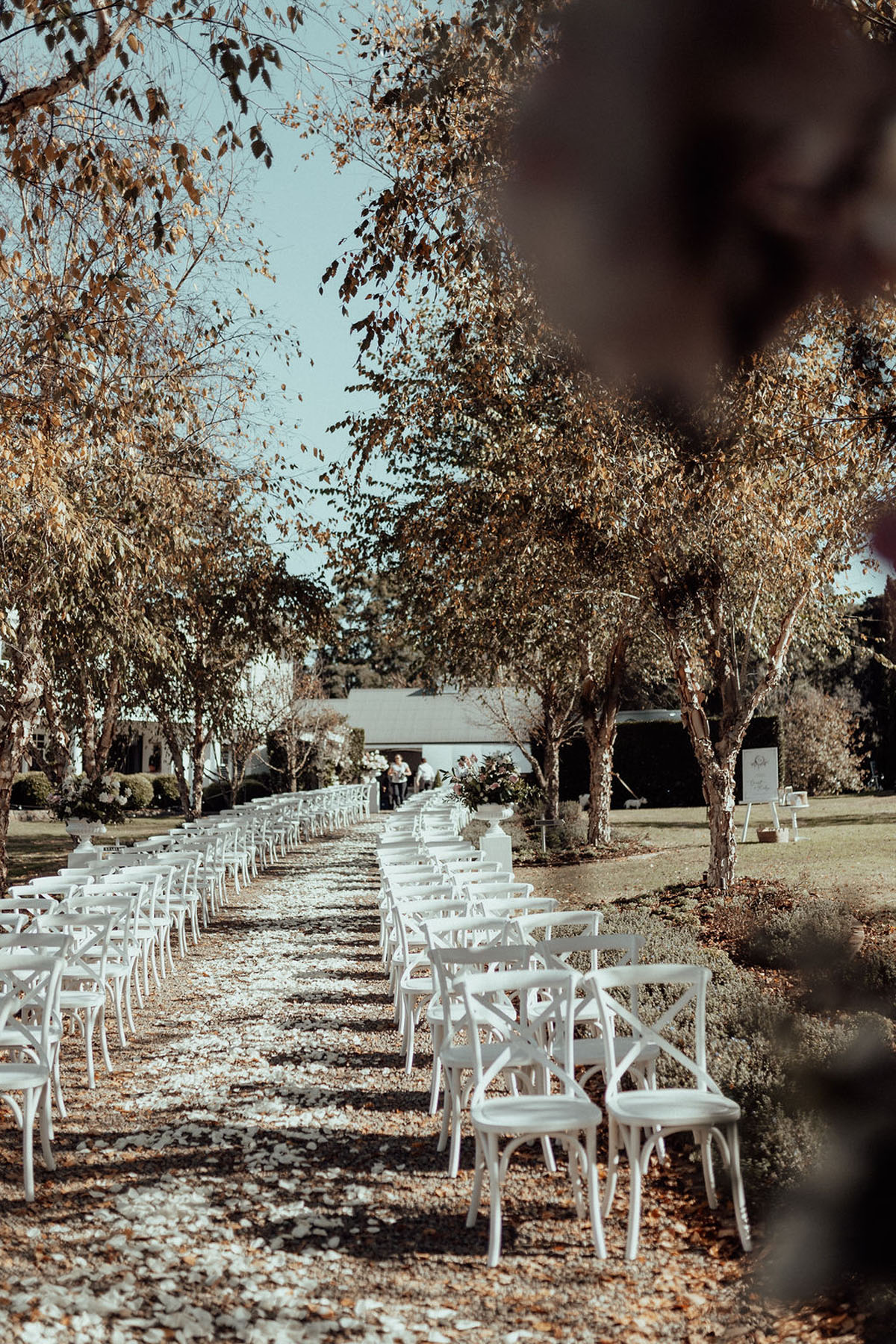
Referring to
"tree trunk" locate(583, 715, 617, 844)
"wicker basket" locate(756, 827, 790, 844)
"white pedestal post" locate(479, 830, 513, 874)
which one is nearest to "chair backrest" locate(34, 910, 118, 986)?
"white pedestal post" locate(479, 830, 513, 874)

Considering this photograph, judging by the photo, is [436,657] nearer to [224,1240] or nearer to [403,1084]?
[403,1084]

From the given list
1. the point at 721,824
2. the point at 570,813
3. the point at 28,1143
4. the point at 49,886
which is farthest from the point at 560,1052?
the point at 570,813

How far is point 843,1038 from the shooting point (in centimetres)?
231

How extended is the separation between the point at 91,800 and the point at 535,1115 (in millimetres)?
11479

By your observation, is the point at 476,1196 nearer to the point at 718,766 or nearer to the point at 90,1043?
the point at 90,1043

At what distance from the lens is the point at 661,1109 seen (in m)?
4.26

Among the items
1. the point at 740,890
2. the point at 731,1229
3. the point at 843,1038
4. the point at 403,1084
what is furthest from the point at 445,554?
the point at 843,1038

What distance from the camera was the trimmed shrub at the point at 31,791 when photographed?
112 feet

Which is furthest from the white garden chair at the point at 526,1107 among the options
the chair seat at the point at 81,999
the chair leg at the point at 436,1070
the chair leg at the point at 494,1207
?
the chair seat at the point at 81,999

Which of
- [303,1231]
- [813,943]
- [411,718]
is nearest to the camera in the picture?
[813,943]

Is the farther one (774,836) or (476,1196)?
(774,836)

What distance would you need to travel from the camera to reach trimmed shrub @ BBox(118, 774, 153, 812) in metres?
33.6

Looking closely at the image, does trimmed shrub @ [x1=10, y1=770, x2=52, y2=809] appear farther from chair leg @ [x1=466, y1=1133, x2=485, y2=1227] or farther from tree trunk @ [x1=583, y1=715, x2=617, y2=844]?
chair leg @ [x1=466, y1=1133, x2=485, y2=1227]

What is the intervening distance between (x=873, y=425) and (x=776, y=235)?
12.5ft
